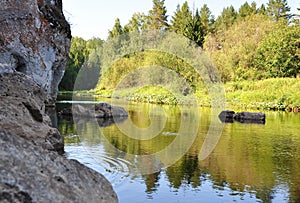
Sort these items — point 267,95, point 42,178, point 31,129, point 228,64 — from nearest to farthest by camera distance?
point 42,178 < point 31,129 < point 267,95 < point 228,64

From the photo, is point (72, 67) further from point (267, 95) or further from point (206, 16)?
point (267, 95)

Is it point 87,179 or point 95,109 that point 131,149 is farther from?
point 95,109

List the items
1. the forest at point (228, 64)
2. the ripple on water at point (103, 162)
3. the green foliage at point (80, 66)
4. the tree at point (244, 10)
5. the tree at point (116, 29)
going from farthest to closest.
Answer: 1. the tree at point (244, 10)
2. the tree at point (116, 29)
3. the green foliage at point (80, 66)
4. the forest at point (228, 64)
5. the ripple on water at point (103, 162)

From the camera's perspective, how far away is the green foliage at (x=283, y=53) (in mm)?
45031

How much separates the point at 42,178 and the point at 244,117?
20.0m

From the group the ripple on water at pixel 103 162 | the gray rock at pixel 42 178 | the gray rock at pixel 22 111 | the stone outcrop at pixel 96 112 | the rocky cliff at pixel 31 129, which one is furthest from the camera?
Result: the stone outcrop at pixel 96 112

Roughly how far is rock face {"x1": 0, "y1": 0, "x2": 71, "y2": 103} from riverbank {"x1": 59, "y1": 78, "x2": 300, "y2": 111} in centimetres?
1985

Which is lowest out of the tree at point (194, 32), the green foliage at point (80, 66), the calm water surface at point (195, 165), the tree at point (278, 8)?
the calm water surface at point (195, 165)

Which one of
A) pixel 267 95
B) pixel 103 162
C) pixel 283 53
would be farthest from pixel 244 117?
pixel 283 53

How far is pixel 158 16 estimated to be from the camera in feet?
249

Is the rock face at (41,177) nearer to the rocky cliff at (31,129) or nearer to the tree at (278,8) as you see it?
the rocky cliff at (31,129)

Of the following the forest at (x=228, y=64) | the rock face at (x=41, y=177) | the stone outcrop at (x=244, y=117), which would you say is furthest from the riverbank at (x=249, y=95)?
the rock face at (x=41, y=177)

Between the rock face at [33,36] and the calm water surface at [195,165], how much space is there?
3.13 meters

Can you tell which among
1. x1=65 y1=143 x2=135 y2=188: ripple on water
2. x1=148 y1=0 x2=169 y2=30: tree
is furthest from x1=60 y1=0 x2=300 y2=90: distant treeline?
x1=65 y1=143 x2=135 y2=188: ripple on water
